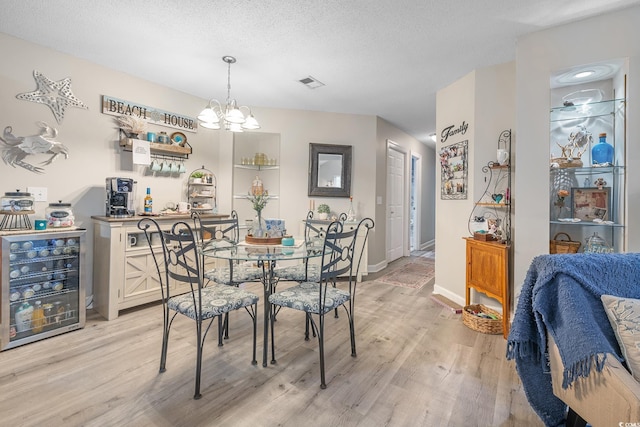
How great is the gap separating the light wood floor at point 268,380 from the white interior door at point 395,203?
2828mm

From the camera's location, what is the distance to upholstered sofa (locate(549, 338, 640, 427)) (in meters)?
0.90

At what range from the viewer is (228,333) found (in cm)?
250

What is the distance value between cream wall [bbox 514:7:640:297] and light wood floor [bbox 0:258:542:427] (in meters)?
0.97

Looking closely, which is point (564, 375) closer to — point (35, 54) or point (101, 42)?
point (101, 42)

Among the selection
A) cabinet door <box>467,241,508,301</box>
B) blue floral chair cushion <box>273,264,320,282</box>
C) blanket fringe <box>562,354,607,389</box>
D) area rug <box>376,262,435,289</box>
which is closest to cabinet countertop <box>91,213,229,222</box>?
Result: blue floral chair cushion <box>273,264,320,282</box>

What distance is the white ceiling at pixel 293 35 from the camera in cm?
210

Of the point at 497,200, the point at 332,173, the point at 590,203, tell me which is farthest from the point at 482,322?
the point at 332,173

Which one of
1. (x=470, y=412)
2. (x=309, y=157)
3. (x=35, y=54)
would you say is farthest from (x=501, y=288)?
(x=35, y=54)

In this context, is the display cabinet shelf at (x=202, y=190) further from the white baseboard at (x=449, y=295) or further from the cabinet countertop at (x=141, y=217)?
the white baseboard at (x=449, y=295)

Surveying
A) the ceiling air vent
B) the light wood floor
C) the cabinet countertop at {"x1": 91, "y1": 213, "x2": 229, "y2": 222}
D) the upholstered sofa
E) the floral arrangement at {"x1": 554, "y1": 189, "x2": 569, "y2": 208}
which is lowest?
the light wood floor

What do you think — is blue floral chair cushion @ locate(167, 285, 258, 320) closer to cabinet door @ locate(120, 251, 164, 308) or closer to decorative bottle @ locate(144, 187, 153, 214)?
cabinet door @ locate(120, 251, 164, 308)

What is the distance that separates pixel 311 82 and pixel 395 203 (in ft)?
9.85

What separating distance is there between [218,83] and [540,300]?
11.9 ft

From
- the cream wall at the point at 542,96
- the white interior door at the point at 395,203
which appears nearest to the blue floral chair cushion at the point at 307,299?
the cream wall at the point at 542,96
